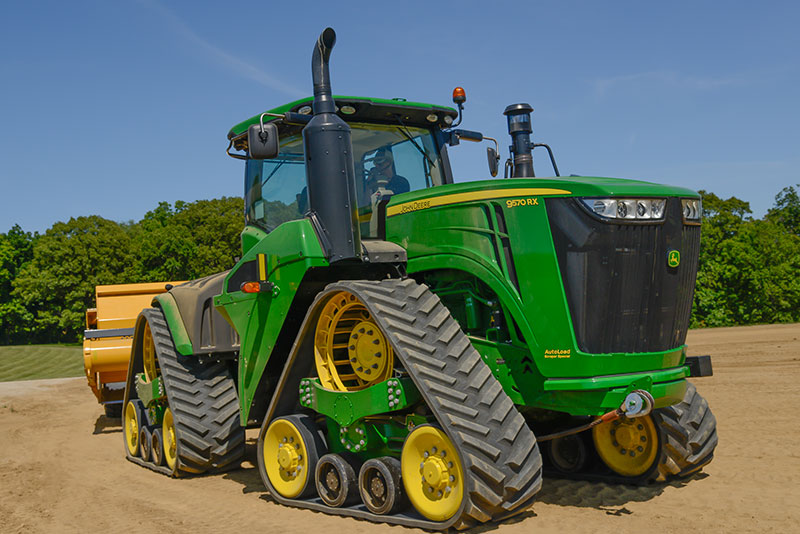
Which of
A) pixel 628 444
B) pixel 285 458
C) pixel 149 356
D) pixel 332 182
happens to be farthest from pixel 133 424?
pixel 628 444

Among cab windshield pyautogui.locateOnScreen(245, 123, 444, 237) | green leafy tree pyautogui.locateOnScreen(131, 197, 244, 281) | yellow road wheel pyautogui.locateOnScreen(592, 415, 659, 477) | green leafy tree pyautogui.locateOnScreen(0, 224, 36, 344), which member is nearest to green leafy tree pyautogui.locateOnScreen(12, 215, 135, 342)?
green leafy tree pyautogui.locateOnScreen(131, 197, 244, 281)

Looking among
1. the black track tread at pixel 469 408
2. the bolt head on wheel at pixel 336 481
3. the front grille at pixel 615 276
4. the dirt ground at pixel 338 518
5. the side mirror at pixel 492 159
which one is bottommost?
the dirt ground at pixel 338 518

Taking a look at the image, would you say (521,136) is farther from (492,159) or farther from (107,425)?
(107,425)

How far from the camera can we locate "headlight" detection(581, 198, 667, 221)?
5.30 meters

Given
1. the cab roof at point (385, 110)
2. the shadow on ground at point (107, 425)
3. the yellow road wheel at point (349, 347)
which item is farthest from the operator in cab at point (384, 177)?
the shadow on ground at point (107, 425)

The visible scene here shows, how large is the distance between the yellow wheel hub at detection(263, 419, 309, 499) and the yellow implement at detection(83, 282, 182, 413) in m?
6.39

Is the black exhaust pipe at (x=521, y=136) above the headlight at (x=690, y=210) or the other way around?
above

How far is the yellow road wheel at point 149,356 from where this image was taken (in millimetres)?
9719

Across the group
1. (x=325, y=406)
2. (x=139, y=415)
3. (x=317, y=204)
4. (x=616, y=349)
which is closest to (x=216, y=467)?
(x=139, y=415)

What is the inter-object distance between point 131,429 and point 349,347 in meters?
5.05

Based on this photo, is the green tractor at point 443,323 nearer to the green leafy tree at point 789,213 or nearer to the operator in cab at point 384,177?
the operator in cab at point 384,177

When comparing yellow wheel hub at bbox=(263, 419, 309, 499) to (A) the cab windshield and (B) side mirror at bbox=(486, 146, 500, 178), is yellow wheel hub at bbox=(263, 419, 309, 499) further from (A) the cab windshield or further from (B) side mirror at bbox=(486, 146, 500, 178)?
(B) side mirror at bbox=(486, 146, 500, 178)

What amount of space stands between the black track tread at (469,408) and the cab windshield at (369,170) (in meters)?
1.59

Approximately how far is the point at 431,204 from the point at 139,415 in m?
5.49
